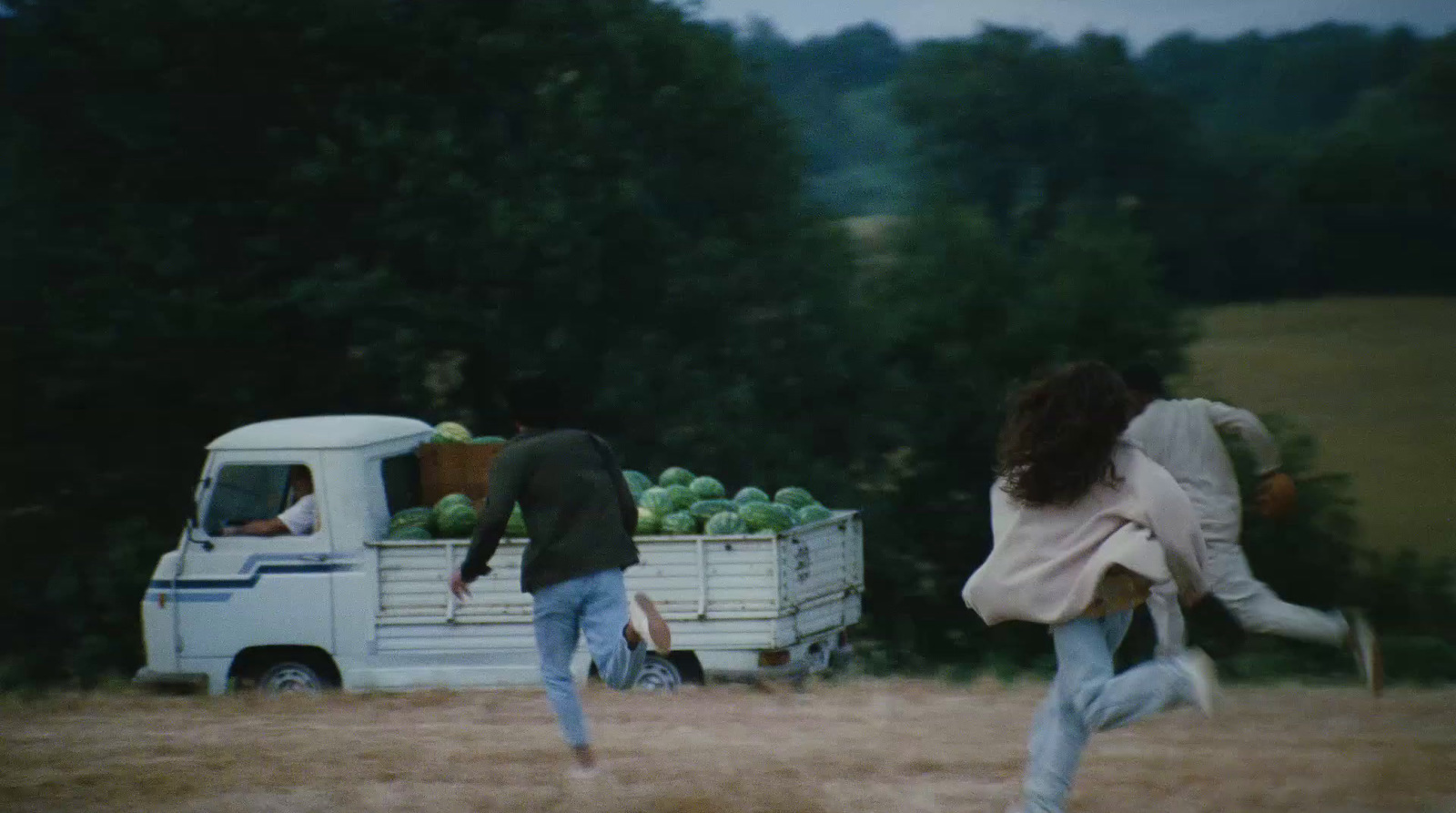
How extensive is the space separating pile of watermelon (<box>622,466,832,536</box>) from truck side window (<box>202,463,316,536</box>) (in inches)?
86.9

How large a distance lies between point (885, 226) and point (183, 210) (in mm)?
7439

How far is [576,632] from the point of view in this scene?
7.94 metres

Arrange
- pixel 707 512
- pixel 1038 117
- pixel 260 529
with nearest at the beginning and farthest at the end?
pixel 260 529, pixel 707 512, pixel 1038 117

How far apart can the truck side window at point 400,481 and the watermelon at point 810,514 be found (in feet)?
8.21

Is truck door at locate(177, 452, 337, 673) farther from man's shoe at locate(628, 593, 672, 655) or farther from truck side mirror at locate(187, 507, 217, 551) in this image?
man's shoe at locate(628, 593, 672, 655)

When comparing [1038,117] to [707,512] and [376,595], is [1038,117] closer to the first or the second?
[707,512]

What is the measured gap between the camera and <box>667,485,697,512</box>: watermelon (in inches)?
465

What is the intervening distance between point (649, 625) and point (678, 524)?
12.2ft

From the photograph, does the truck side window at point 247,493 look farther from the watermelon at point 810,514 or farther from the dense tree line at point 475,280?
the dense tree line at point 475,280

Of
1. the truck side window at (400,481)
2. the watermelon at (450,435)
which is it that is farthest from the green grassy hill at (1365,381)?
the truck side window at (400,481)

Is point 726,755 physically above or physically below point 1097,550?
below

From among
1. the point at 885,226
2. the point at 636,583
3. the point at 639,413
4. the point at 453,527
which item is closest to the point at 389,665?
the point at 453,527

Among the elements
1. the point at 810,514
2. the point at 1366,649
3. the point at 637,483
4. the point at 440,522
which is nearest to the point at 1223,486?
the point at 1366,649

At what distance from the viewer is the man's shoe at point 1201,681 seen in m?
6.25
